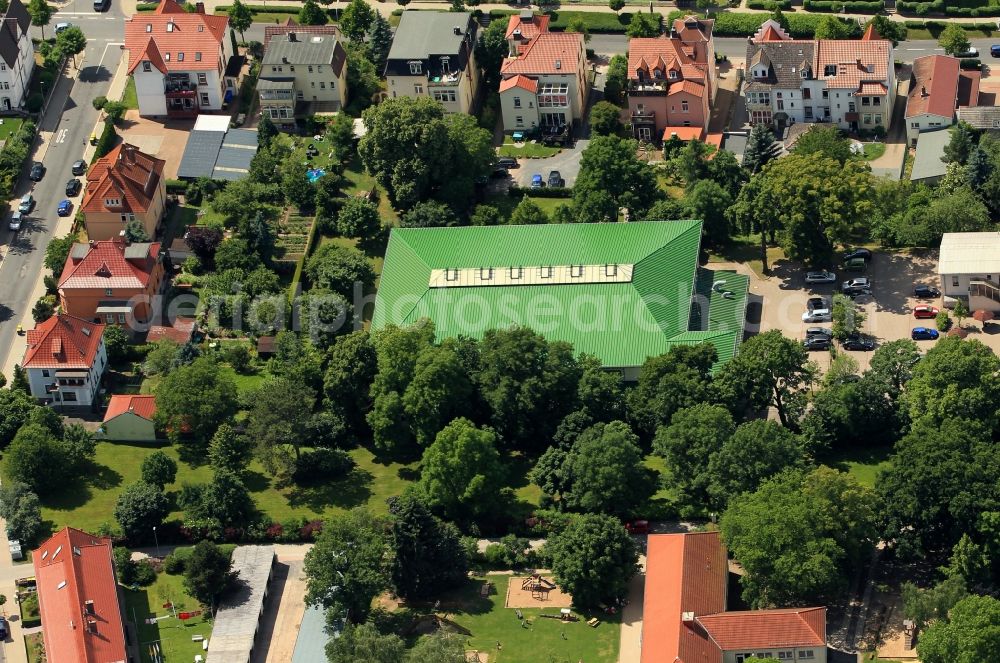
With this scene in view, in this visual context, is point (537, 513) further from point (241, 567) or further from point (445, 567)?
point (241, 567)

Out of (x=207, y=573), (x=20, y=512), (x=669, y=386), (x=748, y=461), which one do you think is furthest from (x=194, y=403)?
(x=748, y=461)

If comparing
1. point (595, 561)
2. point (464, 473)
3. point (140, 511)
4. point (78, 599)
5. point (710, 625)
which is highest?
point (464, 473)

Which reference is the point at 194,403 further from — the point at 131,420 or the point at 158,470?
the point at 158,470

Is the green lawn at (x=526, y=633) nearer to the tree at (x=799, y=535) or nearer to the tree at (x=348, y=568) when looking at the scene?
the tree at (x=348, y=568)

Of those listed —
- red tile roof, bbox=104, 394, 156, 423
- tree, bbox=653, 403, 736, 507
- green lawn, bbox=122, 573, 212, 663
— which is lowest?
green lawn, bbox=122, 573, 212, 663

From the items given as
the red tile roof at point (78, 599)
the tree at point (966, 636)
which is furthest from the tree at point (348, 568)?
the tree at point (966, 636)

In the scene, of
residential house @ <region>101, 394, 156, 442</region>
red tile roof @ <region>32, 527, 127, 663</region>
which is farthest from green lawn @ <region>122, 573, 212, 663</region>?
residential house @ <region>101, 394, 156, 442</region>

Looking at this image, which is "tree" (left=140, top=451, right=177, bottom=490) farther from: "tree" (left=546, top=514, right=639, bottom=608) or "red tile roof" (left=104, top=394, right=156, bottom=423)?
"tree" (left=546, top=514, right=639, bottom=608)
